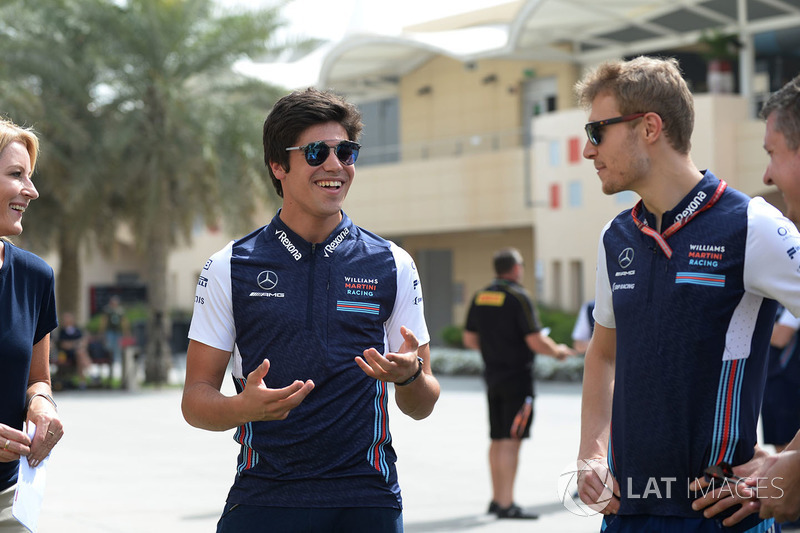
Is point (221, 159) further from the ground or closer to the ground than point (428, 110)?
closer to the ground

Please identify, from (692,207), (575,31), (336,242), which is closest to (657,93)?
(692,207)

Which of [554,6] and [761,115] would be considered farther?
[554,6]

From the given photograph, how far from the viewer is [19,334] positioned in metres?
3.67

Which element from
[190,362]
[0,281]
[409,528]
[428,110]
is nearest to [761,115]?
[190,362]

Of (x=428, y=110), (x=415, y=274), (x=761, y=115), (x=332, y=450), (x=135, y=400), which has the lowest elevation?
(x=135, y=400)

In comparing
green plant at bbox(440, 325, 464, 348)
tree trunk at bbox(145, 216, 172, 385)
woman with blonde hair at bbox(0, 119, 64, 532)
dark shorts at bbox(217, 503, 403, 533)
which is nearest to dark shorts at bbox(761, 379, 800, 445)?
dark shorts at bbox(217, 503, 403, 533)

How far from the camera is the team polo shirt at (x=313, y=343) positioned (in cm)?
338

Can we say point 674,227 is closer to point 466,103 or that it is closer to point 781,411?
point 781,411

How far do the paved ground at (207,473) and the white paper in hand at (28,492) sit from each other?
16.1 ft

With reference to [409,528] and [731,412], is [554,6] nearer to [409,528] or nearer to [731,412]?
[409,528]

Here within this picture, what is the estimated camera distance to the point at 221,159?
2231 centimetres

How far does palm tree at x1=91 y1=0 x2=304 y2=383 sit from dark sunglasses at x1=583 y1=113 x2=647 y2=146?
61.3 ft

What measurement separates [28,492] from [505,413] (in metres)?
5.98

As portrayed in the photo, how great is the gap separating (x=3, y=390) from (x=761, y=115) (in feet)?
8.72
